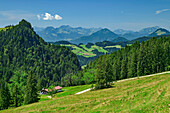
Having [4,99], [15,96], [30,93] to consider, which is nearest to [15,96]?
[15,96]

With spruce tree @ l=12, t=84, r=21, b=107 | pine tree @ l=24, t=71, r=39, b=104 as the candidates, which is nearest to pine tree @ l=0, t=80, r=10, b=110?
spruce tree @ l=12, t=84, r=21, b=107

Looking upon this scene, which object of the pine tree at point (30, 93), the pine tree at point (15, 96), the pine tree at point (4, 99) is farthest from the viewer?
the pine tree at point (15, 96)

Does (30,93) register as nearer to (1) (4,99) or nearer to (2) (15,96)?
(2) (15,96)

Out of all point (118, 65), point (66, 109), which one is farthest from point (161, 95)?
point (118, 65)

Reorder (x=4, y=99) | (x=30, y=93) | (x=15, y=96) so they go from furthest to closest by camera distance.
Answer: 1. (x=15, y=96)
2. (x=4, y=99)
3. (x=30, y=93)

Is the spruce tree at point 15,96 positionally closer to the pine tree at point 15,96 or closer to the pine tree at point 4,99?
the pine tree at point 15,96

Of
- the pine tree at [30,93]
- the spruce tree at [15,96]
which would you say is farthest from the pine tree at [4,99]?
the pine tree at [30,93]

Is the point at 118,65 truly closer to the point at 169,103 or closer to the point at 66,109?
the point at 66,109

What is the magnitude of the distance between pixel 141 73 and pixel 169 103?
240 ft

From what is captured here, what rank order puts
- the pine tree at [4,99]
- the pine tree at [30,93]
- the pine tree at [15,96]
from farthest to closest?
the pine tree at [15,96] < the pine tree at [4,99] < the pine tree at [30,93]

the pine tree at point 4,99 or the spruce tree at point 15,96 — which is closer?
the pine tree at point 4,99

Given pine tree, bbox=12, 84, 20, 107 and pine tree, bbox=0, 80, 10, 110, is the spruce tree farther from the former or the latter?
pine tree, bbox=0, 80, 10, 110

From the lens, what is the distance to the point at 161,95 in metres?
26.1

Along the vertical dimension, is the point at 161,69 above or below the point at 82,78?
above
